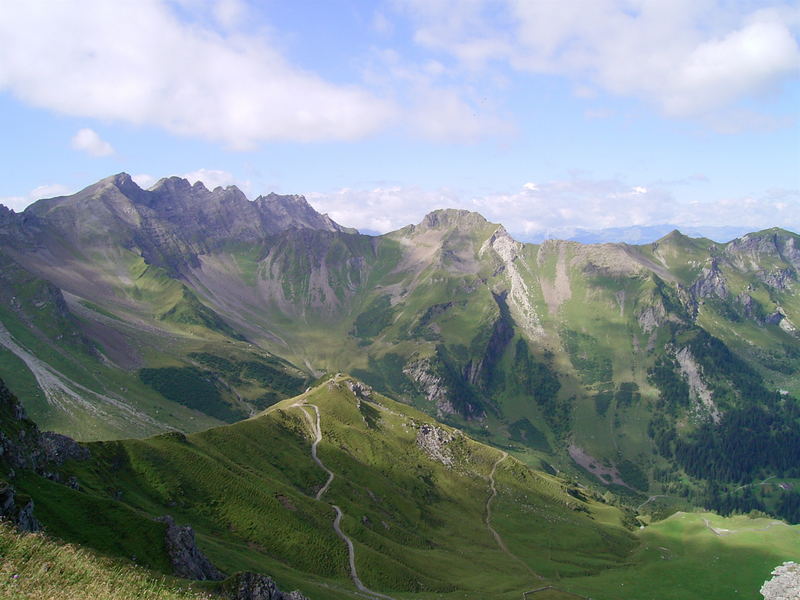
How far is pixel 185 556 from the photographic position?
7431 centimetres

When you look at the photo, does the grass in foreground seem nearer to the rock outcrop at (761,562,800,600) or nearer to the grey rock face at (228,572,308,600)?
the grey rock face at (228,572,308,600)

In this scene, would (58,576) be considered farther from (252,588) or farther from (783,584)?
(783,584)

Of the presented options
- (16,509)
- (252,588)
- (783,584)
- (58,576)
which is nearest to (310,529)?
(252,588)

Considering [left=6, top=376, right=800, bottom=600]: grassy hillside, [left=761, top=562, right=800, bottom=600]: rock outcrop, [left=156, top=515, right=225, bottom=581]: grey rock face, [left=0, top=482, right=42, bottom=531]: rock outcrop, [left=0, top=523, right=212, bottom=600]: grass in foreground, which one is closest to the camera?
[left=0, top=523, right=212, bottom=600]: grass in foreground

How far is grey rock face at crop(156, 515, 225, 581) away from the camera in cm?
7225

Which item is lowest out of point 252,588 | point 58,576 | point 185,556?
point 185,556

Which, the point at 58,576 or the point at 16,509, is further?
the point at 16,509

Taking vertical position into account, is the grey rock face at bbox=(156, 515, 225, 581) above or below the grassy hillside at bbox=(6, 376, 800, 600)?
above

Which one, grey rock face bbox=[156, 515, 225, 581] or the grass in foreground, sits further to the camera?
grey rock face bbox=[156, 515, 225, 581]

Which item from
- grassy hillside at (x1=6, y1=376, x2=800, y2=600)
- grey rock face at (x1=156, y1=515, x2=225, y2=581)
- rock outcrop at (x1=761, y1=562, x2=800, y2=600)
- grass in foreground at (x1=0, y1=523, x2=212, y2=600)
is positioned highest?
grass in foreground at (x1=0, y1=523, x2=212, y2=600)

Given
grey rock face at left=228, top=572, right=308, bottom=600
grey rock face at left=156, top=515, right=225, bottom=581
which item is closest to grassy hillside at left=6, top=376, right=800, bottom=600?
grey rock face at left=156, top=515, right=225, bottom=581

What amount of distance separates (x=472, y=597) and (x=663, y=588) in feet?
236

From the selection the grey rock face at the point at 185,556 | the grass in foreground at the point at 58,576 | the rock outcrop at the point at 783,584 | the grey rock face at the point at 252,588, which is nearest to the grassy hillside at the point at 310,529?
the grey rock face at the point at 185,556

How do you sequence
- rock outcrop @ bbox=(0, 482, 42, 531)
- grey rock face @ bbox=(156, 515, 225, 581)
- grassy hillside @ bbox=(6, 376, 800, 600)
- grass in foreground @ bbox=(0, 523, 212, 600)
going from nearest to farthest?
grass in foreground @ bbox=(0, 523, 212, 600)
rock outcrop @ bbox=(0, 482, 42, 531)
grey rock face @ bbox=(156, 515, 225, 581)
grassy hillside @ bbox=(6, 376, 800, 600)
